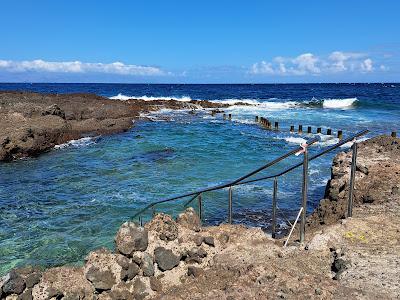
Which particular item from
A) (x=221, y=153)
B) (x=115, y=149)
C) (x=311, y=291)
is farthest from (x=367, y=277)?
(x=115, y=149)

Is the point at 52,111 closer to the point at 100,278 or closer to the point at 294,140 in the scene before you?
the point at 294,140

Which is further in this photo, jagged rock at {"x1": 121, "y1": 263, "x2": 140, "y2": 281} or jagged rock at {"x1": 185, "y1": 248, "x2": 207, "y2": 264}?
jagged rock at {"x1": 185, "y1": 248, "x2": 207, "y2": 264}

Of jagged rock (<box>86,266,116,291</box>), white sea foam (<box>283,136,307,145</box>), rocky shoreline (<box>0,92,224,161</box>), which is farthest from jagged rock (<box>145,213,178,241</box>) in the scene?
white sea foam (<box>283,136,307,145</box>)

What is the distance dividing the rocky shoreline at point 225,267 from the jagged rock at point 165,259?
2 centimetres

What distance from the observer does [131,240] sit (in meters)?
6.42

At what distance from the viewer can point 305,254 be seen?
6398mm

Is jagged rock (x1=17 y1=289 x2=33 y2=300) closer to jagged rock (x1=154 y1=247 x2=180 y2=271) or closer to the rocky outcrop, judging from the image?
jagged rock (x1=154 y1=247 x2=180 y2=271)

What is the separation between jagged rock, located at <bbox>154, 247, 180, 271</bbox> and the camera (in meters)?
6.38

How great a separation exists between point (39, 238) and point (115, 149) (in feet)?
43.6

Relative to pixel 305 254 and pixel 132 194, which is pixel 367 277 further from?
pixel 132 194

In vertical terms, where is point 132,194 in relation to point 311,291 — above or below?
below

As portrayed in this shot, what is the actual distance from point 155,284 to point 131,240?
802 mm

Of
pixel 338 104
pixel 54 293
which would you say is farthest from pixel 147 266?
pixel 338 104

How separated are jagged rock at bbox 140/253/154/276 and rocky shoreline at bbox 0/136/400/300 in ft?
0.05
